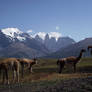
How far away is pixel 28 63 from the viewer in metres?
52.2

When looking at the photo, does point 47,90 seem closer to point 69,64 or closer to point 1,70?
point 1,70

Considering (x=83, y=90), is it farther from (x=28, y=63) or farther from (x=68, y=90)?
(x=28, y=63)

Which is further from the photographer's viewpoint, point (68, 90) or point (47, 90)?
point (47, 90)

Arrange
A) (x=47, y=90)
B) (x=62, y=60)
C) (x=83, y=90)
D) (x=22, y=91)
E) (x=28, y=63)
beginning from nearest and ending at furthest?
(x=83, y=90) < (x=47, y=90) < (x=22, y=91) < (x=62, y=60) < (x=28, y=63)

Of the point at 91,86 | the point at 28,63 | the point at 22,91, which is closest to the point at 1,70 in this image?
the point at 22,91

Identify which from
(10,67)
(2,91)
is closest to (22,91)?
(2,91)

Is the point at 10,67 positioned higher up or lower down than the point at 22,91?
higher up

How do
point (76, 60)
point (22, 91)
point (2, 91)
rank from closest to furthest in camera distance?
point (22, 91) → point (2, 91) → point (76, 60)

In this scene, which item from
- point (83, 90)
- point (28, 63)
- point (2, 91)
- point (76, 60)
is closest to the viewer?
point (83, 90)

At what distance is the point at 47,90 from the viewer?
18.0 m

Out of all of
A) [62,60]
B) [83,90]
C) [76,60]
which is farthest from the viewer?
[62,60]

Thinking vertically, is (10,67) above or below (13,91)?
above

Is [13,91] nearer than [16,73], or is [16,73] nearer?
[13,91]

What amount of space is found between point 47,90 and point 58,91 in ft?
4.26
